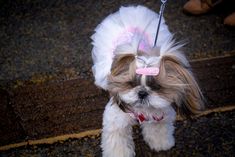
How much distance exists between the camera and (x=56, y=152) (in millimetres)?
3365

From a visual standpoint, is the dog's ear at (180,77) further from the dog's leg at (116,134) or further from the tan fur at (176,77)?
the dog's leg at (116,134)

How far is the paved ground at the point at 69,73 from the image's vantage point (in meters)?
3.45

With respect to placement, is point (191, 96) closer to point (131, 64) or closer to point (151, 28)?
point (131, 64)

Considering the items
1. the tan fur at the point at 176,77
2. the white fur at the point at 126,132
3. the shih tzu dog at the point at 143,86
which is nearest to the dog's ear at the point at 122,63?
the shih tzu dog at the point at 143,86

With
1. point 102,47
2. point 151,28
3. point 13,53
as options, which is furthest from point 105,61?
point 13,53

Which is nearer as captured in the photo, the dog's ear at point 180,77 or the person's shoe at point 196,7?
the dog's ear at point 180,77

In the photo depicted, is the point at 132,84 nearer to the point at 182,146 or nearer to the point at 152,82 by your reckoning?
the point at 152,82

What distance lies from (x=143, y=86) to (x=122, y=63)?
0.73 ft

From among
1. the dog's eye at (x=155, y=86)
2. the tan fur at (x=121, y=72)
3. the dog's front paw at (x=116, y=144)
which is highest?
the tan fur at (x=121, y=72)

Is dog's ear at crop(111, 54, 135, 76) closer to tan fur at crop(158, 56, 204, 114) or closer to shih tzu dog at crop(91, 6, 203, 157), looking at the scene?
shih tzu dog at crop(91, 6, 203, 157)

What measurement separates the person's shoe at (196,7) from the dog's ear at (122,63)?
261 centimetres

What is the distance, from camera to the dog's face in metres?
2.54

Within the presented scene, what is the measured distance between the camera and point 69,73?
13.8 ft

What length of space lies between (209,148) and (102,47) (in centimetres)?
133
